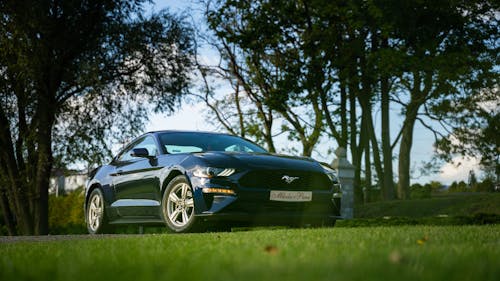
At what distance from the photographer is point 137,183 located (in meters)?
9.99

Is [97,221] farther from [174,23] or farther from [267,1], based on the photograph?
[267,1]

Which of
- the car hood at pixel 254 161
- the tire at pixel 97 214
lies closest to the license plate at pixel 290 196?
the car hood at pixel 254 161

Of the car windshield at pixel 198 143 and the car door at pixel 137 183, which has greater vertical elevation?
the car windshield at pixel 198 143

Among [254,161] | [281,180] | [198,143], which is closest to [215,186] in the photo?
[254,161]

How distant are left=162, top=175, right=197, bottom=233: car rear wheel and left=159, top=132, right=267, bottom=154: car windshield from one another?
0.80 m

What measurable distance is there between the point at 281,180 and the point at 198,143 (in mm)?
1637

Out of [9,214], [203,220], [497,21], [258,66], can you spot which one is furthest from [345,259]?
[258,66]

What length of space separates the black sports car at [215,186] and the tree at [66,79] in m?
8.61

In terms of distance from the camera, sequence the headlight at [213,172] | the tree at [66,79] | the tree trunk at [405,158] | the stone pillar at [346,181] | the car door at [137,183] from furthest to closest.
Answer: the tree trunk at [405,158] < the stone pillar at [346,181] < the tree at [66,79] < the car door at [137,183] < the headlight at [213,172]

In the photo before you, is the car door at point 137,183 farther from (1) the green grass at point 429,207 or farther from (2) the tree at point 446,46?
(2) the tree at point 446,46

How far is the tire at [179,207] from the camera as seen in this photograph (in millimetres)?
8938

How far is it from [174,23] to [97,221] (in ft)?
37.3

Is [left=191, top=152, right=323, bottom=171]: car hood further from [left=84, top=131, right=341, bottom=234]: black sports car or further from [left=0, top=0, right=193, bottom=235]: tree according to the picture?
[left=0, top=0, right=193, bottom=235]: tree

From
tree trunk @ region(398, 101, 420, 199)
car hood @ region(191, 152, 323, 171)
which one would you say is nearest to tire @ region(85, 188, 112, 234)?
car hood @ region(191, 152, 323, 171)
